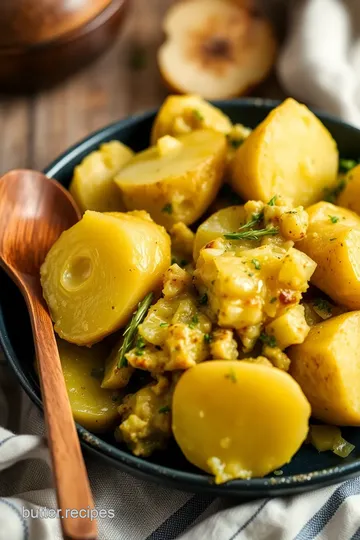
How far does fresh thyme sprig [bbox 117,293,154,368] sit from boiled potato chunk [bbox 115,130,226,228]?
1.10ft

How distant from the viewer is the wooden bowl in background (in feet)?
8.21

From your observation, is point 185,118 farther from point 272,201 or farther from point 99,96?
point 99,96

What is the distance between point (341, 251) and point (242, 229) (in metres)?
0.25

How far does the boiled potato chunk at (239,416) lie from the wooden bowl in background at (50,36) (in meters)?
1.63

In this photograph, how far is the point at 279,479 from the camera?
1446mm

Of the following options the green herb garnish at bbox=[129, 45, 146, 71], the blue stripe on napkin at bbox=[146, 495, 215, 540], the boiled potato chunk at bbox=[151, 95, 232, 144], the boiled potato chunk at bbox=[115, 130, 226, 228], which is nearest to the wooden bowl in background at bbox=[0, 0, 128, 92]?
the green herb garnish at bbox=[129, 45, 146, 71]

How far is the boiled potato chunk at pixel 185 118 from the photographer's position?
6.80ft

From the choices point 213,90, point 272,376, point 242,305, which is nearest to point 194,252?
point 242,305

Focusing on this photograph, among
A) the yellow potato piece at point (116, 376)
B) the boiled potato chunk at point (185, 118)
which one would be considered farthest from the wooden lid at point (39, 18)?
the yellow potato piece at point (116, 376)

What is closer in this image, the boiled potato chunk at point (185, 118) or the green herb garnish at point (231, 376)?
the green herb garnish at point (231, 376)

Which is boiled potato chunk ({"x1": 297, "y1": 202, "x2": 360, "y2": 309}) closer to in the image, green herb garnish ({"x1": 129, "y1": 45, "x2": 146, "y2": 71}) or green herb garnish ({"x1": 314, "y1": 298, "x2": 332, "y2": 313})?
green herb garnish ({"x1": 314, "y1": 298, "x2": 332, "y2": 313})

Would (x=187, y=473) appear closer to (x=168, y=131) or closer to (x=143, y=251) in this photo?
(x=143, y=251)

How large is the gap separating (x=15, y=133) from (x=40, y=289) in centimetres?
120

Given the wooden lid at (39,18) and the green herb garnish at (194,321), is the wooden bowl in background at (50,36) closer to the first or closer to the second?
the wooden lid at (39,18)
